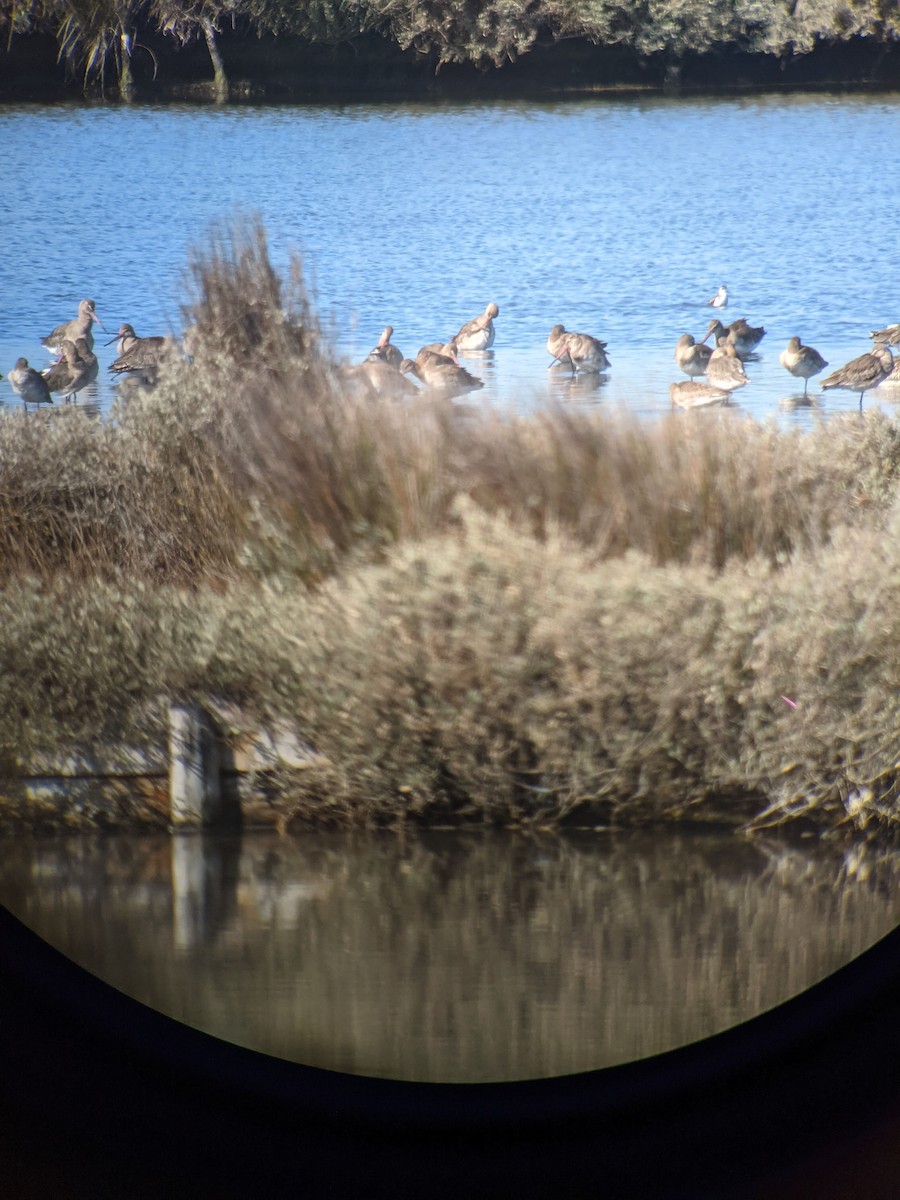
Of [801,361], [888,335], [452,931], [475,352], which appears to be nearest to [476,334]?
[475,352]

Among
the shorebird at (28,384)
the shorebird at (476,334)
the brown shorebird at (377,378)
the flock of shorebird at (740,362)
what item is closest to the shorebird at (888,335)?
the flock of shorebird at (740,362)

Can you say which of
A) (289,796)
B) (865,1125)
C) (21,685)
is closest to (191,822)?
(289,796)

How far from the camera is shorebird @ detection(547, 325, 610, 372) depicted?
1.49 m

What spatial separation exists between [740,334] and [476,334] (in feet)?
1.16

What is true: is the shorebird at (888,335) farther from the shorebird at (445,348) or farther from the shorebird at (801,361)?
the shorebird at (445,348)

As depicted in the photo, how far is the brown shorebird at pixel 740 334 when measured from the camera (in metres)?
1.48

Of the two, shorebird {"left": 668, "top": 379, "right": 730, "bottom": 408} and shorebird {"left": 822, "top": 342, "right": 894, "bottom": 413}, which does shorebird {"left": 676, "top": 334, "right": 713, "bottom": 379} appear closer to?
shorebird {"left": 668, "top": 379, "right": 730, "bottom": 408}

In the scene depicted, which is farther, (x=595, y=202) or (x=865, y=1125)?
(x=595, y=202)

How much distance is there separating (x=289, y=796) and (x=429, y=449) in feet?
1.66

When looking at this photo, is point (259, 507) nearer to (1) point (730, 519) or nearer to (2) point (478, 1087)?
(1) point (730, 519)

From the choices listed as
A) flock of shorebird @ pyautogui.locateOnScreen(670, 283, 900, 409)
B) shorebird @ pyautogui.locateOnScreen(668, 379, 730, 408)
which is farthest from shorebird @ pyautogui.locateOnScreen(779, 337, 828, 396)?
shorebird @ pyautogui.locateOnScreen(668, 379, 730, 408)

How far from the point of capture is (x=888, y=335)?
4.96 ft

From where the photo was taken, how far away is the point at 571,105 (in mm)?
1548

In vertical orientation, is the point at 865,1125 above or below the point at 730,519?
below
